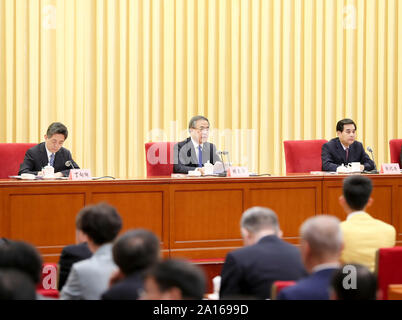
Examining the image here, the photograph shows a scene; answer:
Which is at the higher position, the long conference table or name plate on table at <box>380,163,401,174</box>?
name plate on table at <box>380,163,401,174</box>

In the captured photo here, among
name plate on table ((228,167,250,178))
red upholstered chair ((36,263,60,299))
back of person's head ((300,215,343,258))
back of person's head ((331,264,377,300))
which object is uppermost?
name plate on table ((228,167,250,178))

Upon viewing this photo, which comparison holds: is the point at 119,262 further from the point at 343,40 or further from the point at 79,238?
the point at 343,40

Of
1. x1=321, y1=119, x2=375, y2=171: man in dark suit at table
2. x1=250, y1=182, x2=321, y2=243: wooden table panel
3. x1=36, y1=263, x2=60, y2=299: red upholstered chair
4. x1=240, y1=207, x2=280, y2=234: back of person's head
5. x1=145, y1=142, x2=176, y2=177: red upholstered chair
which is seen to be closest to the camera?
x1=240, y1=207, x2=280, y2=234: back of person's head

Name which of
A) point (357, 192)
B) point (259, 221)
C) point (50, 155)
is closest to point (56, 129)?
point (50, 155)

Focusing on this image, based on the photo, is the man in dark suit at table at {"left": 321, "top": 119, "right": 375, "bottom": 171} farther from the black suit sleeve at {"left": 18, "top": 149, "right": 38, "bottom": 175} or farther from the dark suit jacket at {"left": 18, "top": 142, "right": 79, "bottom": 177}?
the black suit sleeve at {"left": 18, "top": 149, "right": 38, "bottom": 175}

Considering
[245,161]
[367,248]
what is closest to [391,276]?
[367,248]

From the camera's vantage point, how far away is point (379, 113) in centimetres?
834

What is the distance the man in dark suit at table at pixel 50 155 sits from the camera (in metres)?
5.63

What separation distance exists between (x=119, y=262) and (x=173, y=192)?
293cm

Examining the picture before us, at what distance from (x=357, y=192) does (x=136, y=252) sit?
164 centimetres

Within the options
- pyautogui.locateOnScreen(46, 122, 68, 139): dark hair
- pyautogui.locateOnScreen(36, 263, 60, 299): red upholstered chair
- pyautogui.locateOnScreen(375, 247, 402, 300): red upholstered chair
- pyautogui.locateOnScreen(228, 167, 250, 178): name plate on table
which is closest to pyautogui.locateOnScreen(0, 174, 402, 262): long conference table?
pyautogui.locateOnScreen(228, 167, 250, 178): name plate on table

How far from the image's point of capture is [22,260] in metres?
2.06

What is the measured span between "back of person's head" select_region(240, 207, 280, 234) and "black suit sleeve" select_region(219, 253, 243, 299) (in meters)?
0.20

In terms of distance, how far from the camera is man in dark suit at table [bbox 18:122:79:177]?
5.63 meters
